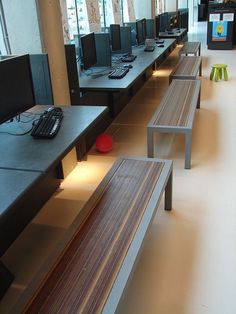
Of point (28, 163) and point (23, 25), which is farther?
point (23, 25)

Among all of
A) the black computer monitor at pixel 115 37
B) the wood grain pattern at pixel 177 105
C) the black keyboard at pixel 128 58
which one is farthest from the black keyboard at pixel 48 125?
the black computer monitor at pixel 115 37

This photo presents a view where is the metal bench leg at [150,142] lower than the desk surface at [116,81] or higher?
lower

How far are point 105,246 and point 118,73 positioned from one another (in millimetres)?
2444

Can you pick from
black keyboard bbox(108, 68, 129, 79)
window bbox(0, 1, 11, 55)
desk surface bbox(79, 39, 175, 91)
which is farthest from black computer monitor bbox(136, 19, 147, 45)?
window bbox(0, 1, 11, 55)

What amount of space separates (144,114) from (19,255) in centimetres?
321

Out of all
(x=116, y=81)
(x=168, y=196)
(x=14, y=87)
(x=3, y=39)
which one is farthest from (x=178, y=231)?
(x=3, y=39)

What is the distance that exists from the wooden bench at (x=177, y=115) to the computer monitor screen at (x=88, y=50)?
1.00m

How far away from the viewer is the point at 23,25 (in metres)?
2.69

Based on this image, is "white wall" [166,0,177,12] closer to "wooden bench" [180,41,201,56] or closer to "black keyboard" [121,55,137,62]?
"wooden bench" [180,41,201,56]

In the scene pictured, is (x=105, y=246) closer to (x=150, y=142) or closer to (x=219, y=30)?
(x=150, y=142)

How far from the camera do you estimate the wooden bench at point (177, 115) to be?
3.20 metres

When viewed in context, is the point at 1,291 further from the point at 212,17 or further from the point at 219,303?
the point at 212,17

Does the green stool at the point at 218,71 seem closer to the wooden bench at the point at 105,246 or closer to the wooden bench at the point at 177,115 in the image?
the wooden bench at the point at 177,115

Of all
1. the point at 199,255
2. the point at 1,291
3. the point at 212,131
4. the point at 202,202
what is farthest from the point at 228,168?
the point at 1,291
